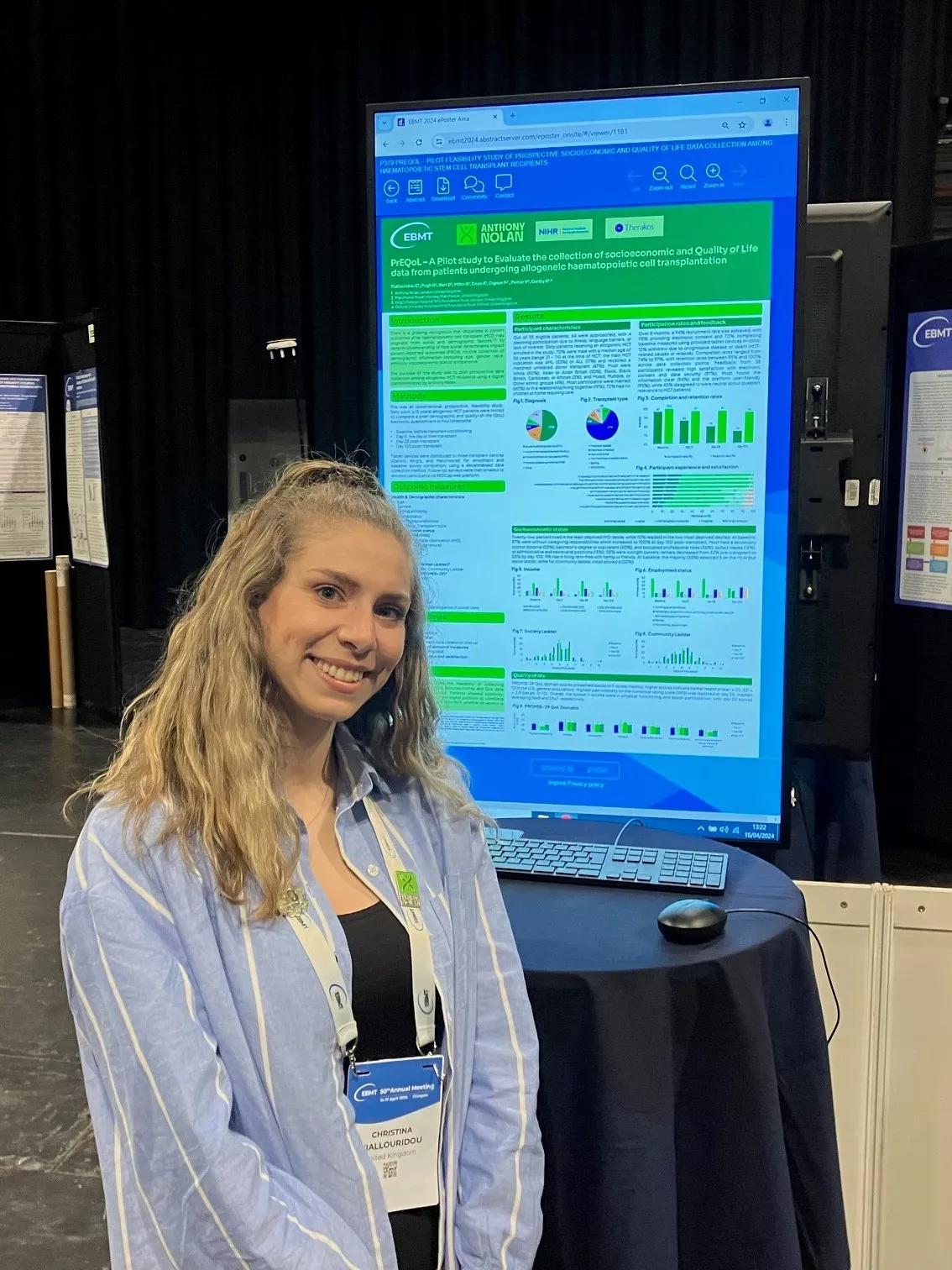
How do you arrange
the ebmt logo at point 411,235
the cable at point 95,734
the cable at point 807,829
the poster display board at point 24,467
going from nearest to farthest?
the ebmt logo at point 411,235
the cable at point 807,829
the cable at point 95,734
the poster display board at point 24,467

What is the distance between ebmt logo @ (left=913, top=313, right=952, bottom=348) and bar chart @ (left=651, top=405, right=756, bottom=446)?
168cm

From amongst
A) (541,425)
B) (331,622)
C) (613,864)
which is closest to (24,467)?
(541,425)

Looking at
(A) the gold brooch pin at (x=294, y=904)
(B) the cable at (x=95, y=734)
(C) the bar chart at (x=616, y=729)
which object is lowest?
(B) the cable at (x=95, y=734)

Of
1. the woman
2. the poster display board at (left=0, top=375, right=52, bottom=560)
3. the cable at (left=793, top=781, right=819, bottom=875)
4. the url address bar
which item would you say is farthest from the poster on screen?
the poster display board at (left=0, top=375, right=52, bottom=560)

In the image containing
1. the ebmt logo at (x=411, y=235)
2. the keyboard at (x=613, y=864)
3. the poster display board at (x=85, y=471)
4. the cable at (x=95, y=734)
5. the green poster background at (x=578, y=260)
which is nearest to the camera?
the keyboard at (x=613, y=864)

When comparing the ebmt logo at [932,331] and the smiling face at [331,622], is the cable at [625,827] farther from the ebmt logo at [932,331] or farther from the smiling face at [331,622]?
the ebmt logo at [932,331]

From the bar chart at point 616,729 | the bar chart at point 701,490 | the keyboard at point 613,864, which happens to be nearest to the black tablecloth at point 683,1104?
the keyboard at point 613,864

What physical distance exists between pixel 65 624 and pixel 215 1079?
3.98 m

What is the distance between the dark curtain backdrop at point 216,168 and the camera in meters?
5.74

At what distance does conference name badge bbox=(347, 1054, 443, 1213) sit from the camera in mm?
1107

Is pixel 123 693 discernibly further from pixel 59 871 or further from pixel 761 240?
pixel 761 240

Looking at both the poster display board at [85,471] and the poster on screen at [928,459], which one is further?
the poster display board at [85,471]

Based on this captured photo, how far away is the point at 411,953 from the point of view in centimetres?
114

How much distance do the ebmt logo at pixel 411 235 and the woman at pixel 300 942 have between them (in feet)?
1.94
